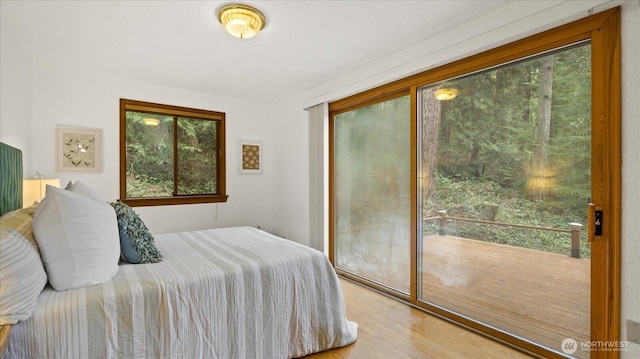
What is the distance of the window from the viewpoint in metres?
3.72

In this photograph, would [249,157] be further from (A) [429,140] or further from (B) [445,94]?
(B) [445,94]

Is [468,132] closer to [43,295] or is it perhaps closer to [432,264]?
[432,264]

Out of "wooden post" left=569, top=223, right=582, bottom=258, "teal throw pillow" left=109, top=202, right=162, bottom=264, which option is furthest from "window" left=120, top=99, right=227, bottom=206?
"wooden post" left=569, top=223, right=582, bottom=258

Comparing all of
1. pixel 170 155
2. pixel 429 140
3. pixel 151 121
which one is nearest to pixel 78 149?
pixel 151 121

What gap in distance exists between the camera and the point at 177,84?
12.3 feet

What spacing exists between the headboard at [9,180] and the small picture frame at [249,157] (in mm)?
2480

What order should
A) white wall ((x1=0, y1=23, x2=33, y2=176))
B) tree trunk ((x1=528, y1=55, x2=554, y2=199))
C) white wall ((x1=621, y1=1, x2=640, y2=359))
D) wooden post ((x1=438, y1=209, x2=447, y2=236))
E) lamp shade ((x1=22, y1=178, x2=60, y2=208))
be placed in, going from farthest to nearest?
Result: wooden post ((x1=438, y1=209, x2=447, y2=236)) → lamp shade ((x1=22, y1=178, x2=60, y2=208)) → white wall ((x1=0, y1=23, x2=33, y2=176)) → tree trunk ((x1=528, y1=55, x2=554, y2=199)) → white wall ((x1=621, y1=1, x2=640, y2=359))

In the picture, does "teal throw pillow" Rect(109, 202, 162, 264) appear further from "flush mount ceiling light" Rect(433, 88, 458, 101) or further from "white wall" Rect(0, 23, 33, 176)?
"flush mount ceiling light" Rect(433, 88, 458, 101)

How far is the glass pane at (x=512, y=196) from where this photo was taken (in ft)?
6.23

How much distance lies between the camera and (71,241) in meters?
1.42

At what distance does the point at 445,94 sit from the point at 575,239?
1426 mm

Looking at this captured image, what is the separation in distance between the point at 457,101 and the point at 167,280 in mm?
2492

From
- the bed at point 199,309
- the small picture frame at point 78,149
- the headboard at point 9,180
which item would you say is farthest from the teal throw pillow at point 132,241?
the small picture frame at point 78,149

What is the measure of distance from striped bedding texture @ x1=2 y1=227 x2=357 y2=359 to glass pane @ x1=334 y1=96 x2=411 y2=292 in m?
1.07
